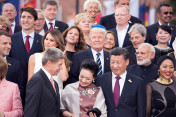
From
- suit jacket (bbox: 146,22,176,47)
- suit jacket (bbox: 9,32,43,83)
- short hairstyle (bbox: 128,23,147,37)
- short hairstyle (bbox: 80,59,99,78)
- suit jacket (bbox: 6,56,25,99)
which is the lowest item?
suit jacket (bbox: 6,56,25,99)

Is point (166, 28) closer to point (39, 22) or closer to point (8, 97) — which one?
point (39, 22)

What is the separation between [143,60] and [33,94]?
2.70 meters

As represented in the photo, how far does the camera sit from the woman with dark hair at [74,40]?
360 inches

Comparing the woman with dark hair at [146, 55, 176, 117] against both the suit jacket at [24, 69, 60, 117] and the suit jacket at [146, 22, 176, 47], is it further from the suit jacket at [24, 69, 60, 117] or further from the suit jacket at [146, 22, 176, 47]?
the suit jacket at [146, 22, 176, 47]

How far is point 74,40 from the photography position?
30.0 ft

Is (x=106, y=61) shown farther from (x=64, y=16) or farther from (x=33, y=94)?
(x=64, y=16)

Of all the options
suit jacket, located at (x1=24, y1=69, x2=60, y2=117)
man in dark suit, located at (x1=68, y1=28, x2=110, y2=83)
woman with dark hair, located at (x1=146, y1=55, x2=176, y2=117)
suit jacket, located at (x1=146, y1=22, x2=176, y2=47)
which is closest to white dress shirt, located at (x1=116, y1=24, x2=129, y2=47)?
suit jacket, located at (x1=146, y1=22, x2=176, y2=47)

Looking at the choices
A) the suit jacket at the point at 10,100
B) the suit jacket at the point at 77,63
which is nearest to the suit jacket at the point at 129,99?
the suit jacket at the point at 77,63

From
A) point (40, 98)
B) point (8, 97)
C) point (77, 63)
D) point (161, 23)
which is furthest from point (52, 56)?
point (161, 23)

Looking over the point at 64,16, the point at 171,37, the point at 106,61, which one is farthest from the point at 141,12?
the point at 106,61

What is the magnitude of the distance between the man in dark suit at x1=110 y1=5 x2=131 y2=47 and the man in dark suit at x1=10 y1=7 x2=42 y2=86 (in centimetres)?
190

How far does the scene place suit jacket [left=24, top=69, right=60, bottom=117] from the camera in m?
6.97

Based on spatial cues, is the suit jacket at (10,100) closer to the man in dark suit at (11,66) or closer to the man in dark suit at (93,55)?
the man in dark suit at (11,66)

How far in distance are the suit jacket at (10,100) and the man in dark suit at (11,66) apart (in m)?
0.76
